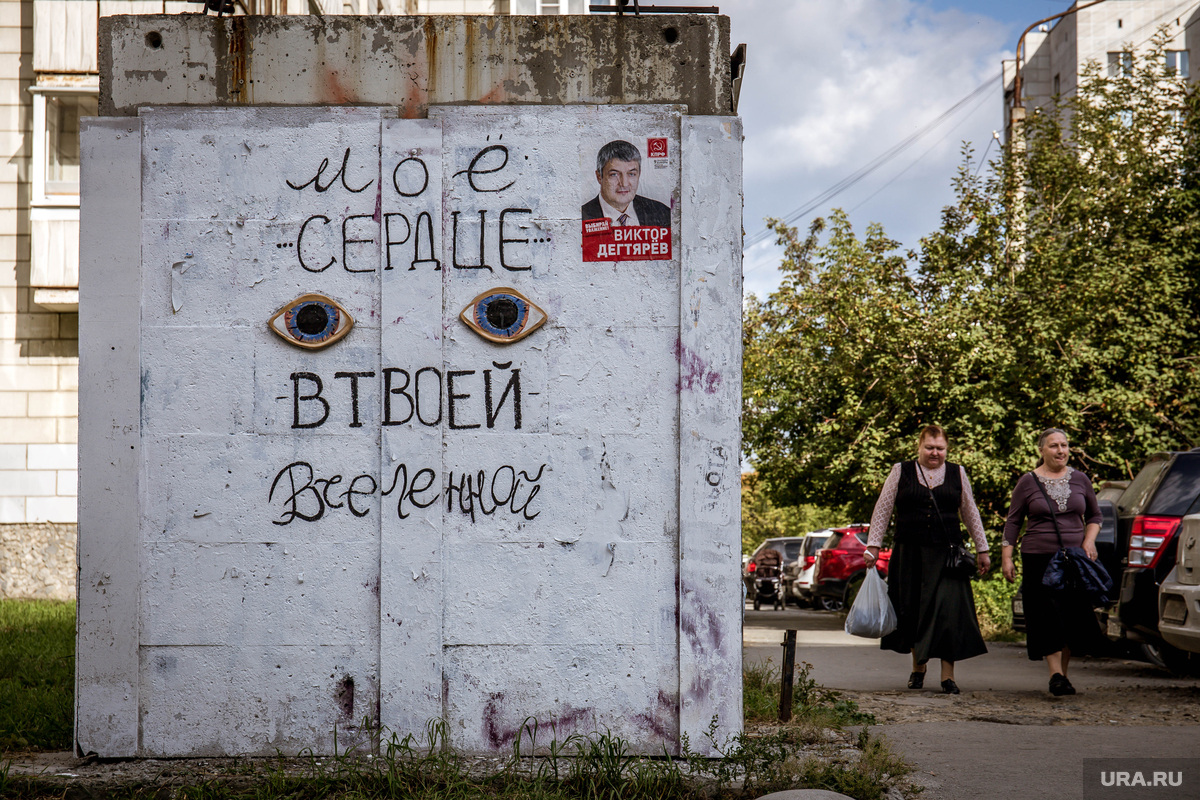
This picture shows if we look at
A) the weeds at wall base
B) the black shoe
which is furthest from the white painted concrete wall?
the black shoe

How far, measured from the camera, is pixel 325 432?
5086 millimetres

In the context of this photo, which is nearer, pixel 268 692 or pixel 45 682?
pixel 268 692

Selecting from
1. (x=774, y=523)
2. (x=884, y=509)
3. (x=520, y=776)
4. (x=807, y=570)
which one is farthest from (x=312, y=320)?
(x=774, y=523)

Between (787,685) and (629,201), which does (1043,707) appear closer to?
(787,685)

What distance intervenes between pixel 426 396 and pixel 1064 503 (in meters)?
4.69

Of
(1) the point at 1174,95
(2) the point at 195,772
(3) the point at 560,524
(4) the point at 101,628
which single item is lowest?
(2) the point at 195,772

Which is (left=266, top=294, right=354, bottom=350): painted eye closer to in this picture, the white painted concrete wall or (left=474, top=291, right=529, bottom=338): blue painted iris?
the white painted concrete wall

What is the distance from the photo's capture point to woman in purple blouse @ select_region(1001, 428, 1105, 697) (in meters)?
7.24

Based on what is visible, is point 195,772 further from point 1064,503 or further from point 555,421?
point 1064,503

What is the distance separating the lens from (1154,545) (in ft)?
26.0

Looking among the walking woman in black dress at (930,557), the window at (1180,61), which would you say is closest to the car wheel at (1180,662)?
the walking woman in black dress at (930,557)

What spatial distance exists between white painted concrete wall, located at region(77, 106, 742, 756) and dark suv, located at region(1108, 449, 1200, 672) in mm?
4373

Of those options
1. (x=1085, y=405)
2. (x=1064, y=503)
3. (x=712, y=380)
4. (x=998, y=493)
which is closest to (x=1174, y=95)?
(x=1085, y=405)

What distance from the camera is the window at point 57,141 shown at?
12.9 meters
